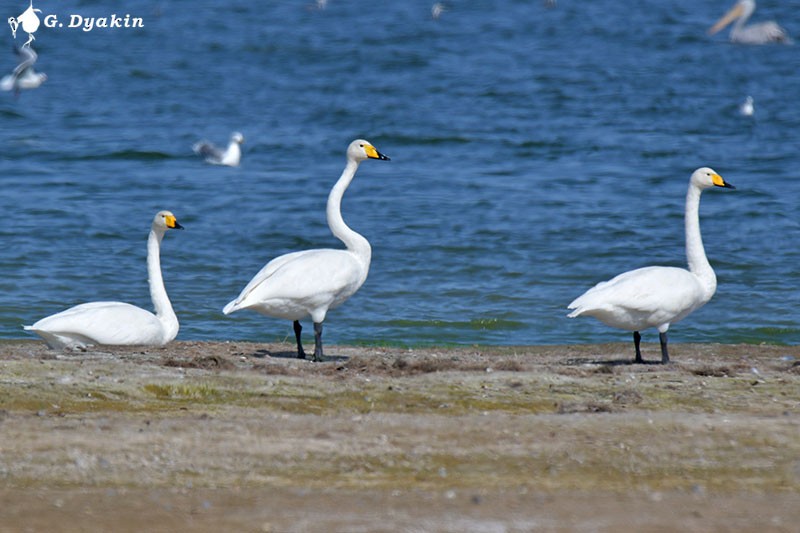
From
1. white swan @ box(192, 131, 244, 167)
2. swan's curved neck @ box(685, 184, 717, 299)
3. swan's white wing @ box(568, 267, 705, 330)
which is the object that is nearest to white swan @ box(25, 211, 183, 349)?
swan's white wing @ box(568, 267, 705, 330)

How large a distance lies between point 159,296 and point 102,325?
1249mm

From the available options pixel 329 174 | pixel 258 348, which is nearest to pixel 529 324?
pixel 258 348

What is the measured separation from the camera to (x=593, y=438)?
7.52m

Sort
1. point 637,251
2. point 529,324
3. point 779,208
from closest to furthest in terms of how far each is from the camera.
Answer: point 529,324 < point 637,251 < point 779,208

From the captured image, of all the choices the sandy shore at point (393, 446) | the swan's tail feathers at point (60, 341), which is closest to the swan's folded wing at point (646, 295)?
the sandy shore at point (393, 446)

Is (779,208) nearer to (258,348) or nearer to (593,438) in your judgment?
(258,348)

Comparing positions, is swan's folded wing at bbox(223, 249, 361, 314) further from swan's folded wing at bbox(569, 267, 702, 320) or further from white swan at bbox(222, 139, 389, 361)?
swan's folded wing at bbox(569, 267, 702, 320)

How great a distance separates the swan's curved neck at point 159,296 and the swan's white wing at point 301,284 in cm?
101

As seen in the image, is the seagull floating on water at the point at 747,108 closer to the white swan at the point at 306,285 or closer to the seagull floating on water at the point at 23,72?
the seagull floating on water at the point at 23,72

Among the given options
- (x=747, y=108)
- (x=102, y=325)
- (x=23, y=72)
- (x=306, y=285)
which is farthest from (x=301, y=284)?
(x=747, y=108)

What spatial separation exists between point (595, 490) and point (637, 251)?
10.4m

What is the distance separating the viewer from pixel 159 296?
1229 cm

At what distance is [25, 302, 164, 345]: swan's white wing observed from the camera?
11023 millimetres

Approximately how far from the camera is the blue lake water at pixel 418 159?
49.6 feet
